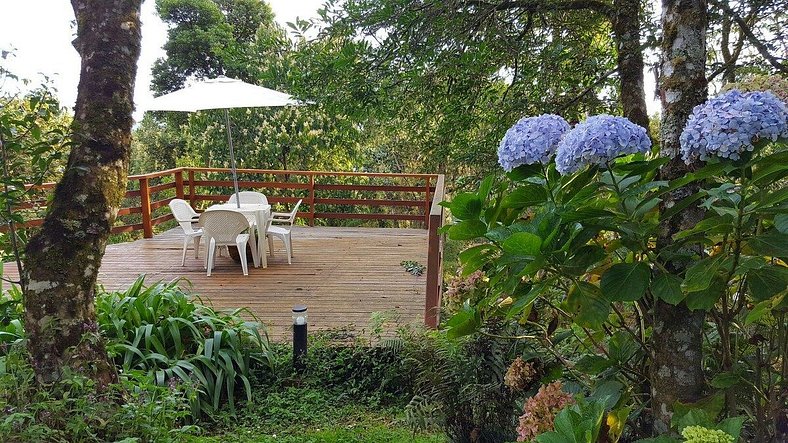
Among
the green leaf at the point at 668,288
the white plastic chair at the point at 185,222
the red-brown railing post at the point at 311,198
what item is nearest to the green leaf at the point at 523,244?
the green leaf at the point at 668,288

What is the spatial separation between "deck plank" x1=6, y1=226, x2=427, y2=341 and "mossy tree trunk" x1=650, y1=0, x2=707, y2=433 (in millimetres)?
3321

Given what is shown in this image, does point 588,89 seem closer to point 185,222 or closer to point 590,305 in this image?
point 590,305

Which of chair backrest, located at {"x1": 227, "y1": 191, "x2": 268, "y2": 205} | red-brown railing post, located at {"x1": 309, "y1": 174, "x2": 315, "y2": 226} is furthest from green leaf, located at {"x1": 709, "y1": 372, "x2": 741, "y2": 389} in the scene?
red-brown railing post, located at {"x1": 309, "y1": 174, "x2": 315, "y2": 226}

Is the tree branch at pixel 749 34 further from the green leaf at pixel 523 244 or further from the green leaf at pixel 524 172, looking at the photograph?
the green leaf at pixel 523 244

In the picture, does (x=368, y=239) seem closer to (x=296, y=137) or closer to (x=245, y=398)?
(x=296, y=137)

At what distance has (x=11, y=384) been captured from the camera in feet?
6.80

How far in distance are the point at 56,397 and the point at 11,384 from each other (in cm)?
18

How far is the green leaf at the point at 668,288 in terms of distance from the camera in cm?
104

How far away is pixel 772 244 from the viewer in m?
0.98

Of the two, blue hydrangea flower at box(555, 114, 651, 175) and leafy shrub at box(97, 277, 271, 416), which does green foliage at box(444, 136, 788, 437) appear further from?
leafy shrub at box(97, 277, 271, 416)

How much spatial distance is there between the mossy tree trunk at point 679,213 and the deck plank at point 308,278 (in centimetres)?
332

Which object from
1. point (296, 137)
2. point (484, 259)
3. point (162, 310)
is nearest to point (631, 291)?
point (484, 259)

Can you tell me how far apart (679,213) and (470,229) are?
1.46 feet

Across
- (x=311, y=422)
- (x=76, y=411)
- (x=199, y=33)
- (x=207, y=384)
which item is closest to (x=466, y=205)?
(x=76, y=411)
